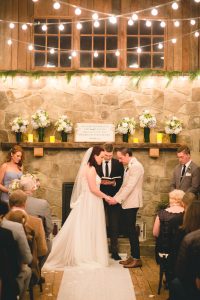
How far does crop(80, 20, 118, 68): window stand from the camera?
363 inches

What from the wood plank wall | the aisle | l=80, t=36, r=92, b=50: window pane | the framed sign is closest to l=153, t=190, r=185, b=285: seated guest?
the aisle

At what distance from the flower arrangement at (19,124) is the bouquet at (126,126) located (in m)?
1.62

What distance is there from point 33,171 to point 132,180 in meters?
2.25

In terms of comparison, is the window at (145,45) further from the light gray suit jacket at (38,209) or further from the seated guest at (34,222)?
the seated guest at (34,222)

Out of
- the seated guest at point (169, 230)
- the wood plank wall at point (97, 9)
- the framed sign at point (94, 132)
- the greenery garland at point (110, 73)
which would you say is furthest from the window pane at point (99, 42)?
the seated guest at point (169, 230)

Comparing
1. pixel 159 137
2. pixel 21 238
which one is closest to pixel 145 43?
pixel 159 137

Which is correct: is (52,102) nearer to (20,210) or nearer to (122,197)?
(122,197)

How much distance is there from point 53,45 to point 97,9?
3.38 ft

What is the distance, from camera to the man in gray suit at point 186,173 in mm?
7852

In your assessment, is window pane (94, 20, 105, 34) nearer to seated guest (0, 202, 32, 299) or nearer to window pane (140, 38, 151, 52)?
window pane (140, 38, 151, 52)

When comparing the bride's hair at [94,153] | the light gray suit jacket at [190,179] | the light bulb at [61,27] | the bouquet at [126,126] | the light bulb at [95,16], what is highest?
the light bulb at [95,16]

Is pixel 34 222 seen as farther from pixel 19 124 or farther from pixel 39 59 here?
pixel 39 59

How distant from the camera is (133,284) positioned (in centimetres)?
621

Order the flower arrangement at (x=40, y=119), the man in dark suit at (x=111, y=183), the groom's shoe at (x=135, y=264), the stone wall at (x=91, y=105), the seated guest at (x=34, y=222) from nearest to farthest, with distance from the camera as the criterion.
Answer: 1. the seated guest at (x=34, y=222)
2. the groom's shoe at (x=135, y=264)
3. the man in dark suit at (x=111, y=183)
4. the flower arrangement at (x=40, y=119)
5. the stone wall at (x=91, y=105)
